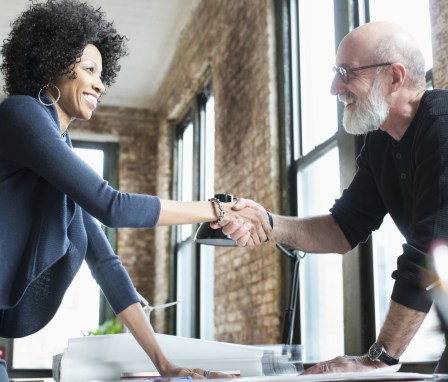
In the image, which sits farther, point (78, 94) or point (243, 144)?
point (243, 144)

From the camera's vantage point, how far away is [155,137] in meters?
9.16

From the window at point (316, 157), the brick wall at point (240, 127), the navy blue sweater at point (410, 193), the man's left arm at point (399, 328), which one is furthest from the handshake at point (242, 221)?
the brick wall at point (240, 127)

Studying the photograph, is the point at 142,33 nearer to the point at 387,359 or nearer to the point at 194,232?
the point at 194,232

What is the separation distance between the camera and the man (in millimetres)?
1554

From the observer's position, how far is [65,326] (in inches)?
330

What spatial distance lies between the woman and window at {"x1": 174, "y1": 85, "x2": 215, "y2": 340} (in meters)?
4.44

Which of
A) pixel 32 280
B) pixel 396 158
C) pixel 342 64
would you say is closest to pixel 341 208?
pixel 396 158

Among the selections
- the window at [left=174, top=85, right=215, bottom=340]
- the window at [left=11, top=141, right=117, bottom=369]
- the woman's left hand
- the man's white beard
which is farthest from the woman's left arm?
the window at [left=11, top=141, right=117, bottom=369]

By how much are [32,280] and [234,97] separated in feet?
13.1

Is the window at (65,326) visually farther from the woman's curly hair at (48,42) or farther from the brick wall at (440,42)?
the woman's curly hair at (48,42)

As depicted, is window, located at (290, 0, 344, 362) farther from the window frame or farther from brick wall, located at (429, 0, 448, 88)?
the window frame

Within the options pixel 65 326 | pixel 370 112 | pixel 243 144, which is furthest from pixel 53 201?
pixel 65 326

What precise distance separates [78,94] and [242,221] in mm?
665

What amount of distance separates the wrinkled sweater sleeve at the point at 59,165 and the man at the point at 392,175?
0.60m
